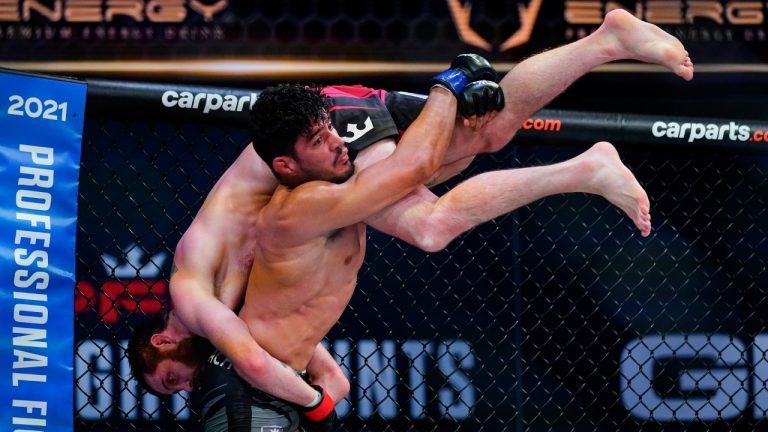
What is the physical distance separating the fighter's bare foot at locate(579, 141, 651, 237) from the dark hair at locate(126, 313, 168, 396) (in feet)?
4.13

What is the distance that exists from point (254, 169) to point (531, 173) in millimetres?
785

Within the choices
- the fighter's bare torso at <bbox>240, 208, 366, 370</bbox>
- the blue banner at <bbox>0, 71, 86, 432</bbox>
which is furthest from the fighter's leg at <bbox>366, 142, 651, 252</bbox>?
the blue banner at <bbox>0, 71, 86, 432</bbox>

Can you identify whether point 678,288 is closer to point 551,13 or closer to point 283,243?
point 551,13

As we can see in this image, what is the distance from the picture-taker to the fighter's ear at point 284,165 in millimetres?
2969

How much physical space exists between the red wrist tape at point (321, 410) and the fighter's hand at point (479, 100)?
2.86 feet

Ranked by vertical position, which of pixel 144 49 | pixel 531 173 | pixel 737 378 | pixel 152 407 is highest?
pixel 531 173

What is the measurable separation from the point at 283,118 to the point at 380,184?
0.29 metres

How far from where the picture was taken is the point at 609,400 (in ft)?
15.1

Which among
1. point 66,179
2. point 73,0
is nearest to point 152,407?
point 66,179

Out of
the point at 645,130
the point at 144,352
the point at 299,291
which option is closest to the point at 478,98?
the point at 299,291

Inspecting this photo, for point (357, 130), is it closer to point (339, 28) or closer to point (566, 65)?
point (566, 65)

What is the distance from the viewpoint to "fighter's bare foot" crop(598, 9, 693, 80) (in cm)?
294

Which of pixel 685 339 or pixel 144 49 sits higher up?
pixel 144 49

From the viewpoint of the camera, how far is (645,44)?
9.72ft
